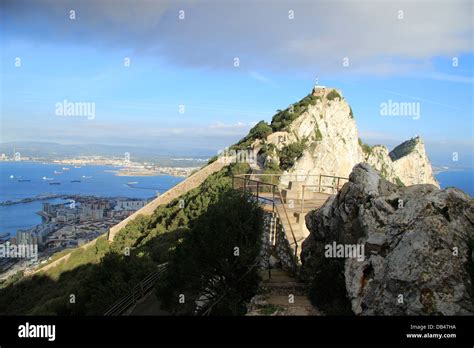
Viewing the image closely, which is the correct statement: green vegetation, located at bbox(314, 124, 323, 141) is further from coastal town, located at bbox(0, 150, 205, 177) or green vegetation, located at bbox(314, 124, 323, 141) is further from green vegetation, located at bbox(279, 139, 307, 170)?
coastal town, located at bbox(0, 150, 205, 177)

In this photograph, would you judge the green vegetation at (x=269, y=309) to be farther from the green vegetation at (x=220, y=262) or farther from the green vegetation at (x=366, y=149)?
the green vegetation at (x=366, y=149)

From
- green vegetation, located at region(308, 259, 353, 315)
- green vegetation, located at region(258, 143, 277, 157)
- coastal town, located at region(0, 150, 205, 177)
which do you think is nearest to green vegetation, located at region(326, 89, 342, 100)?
green vegetation, located at region(258, 143, 277, 157)

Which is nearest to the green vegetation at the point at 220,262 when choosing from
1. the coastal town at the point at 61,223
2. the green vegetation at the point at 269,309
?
the green vegetation at the point at 269,309

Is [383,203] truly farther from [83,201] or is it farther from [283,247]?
[83,201]

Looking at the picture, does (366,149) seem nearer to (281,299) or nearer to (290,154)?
(290,154)

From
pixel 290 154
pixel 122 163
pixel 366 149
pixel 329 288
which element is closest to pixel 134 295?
pixel 329 288

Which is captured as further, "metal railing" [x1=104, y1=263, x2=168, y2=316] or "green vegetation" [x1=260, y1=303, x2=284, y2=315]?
"metal railing" [x1=104, y1=263, x2=168, y2=316]

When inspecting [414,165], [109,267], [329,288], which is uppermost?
[414,165]
